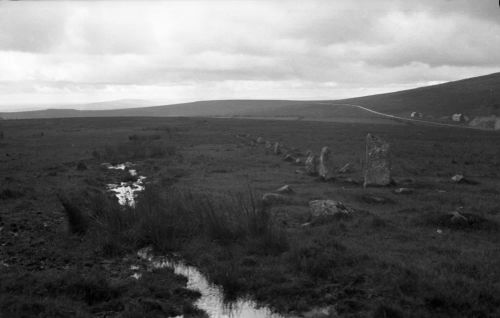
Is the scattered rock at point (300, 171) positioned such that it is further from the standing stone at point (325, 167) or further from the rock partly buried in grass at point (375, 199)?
the rock partly buried in grass at point (375, 199)

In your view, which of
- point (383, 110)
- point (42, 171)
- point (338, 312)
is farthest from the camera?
point (383, 110)

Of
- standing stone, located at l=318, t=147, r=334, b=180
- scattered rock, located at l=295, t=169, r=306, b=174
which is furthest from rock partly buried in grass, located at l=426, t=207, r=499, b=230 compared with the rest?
scattered rock, located at l=295, t=169, r=306, b=174

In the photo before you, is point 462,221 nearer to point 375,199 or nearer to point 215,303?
point 375,199

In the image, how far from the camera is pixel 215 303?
28.1 ft

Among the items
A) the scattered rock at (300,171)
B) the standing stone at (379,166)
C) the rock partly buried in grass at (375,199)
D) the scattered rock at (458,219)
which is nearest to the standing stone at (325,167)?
the scattered rock at (300,171)

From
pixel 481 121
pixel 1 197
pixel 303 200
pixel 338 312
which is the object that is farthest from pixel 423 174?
pixel 481 121

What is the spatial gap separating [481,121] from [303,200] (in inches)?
2857

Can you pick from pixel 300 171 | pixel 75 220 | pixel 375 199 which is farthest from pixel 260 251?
pixel 300 171

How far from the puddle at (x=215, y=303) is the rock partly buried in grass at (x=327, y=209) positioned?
17.4ft

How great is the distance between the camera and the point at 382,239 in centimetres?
1213

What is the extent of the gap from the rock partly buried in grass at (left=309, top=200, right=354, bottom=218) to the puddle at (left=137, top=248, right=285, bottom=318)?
531cm

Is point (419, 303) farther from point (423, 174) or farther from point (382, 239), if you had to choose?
point (423, 174)

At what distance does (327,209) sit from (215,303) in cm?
655

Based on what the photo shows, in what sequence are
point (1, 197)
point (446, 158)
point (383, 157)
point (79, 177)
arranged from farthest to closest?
point (446, 158), point (79, 177), point (383, 157), point (1, 197)
